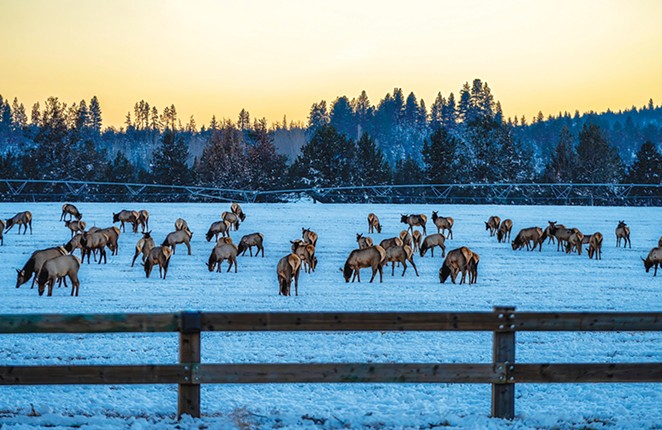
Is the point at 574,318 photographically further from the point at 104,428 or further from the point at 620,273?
the point at 620,273

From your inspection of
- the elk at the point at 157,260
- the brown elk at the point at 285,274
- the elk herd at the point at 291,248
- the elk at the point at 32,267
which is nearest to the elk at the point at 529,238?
the elk herd at the point at 291,248

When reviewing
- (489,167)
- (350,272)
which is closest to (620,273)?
(350,272)

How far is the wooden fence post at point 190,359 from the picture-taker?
6992mm

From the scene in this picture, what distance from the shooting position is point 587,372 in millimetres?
7176

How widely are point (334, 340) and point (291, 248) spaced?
15.8 meters

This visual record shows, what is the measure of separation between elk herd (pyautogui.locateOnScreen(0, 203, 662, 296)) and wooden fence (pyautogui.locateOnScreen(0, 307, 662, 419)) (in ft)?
38.0

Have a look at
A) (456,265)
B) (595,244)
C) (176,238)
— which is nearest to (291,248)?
(176,238)

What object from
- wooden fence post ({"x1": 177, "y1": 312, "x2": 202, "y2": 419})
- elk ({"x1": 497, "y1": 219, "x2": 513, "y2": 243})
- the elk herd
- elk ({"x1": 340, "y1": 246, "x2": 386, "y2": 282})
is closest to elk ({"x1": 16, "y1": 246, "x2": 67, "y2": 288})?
the elk herd

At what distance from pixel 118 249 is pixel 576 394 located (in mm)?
23119

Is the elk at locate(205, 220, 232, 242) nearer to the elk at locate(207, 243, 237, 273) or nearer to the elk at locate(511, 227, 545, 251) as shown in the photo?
the elk at locate(207, 243, 237, 273)

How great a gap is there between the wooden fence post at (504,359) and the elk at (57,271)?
13.9 metres

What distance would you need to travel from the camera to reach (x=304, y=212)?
1729 inches

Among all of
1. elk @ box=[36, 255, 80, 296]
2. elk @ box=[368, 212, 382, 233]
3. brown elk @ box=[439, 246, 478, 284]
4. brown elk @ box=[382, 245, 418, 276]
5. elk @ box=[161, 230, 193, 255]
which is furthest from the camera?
elk @ box=[368, 212, 382, 233]

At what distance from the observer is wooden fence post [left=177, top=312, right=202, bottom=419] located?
22.9 feet
